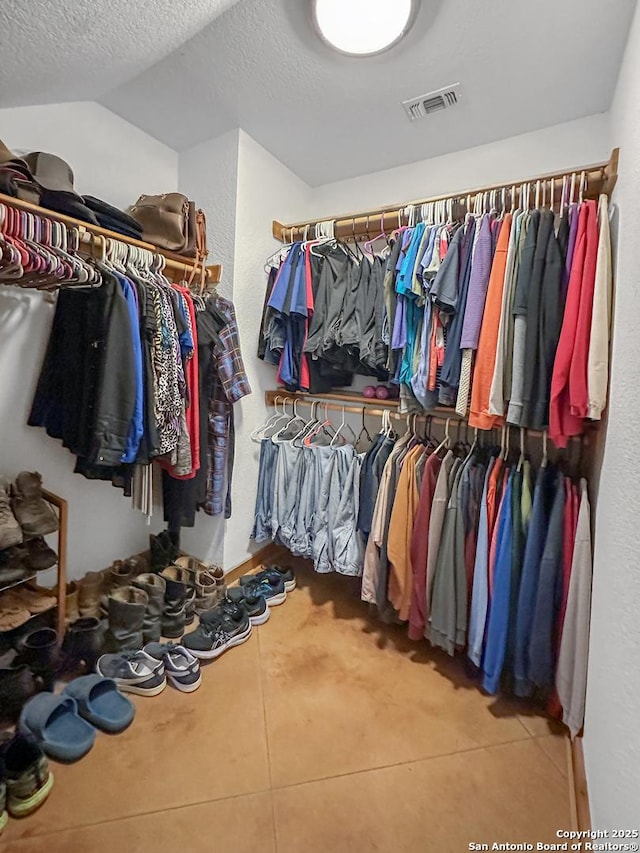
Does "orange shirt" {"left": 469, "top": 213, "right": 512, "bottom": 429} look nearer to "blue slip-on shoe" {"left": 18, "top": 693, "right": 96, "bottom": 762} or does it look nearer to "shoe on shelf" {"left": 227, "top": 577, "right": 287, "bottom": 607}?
"shoe on shelf" {"left": 227, "top": 577, "right": 287, "bottom": 607}

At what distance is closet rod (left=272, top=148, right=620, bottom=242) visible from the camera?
1389mm

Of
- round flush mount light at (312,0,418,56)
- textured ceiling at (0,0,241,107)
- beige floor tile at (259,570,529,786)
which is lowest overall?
beige floor tile at (259,570,529,786)

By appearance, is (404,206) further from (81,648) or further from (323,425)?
(81,648)

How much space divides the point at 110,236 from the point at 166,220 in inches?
12.6

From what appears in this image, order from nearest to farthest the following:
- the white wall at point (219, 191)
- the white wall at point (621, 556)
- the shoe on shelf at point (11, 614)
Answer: the white wall at point (621, 556), the shoe on shelf at point (11, 614), the white wall at point (219, 191)

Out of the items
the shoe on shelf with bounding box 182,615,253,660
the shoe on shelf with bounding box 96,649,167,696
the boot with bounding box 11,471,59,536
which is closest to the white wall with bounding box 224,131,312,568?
the shoe on shelf with bounding box 182,615,253,660

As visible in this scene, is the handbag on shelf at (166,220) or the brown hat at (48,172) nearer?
the brown hat at (48,172)

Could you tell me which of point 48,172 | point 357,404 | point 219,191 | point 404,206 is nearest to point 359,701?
point 357,404

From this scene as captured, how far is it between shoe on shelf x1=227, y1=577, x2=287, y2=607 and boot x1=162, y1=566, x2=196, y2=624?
18cm

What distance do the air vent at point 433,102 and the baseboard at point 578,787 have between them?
2.37m

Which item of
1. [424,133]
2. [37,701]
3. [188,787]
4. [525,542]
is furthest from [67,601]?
[424,133]

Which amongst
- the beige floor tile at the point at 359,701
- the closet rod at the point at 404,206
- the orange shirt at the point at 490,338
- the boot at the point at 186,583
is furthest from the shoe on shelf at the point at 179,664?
the closet rod at the point at 404,206

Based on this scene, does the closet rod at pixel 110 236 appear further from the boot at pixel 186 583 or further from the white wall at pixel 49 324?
the boot at pixel 186 583

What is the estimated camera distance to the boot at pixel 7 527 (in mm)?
1287
